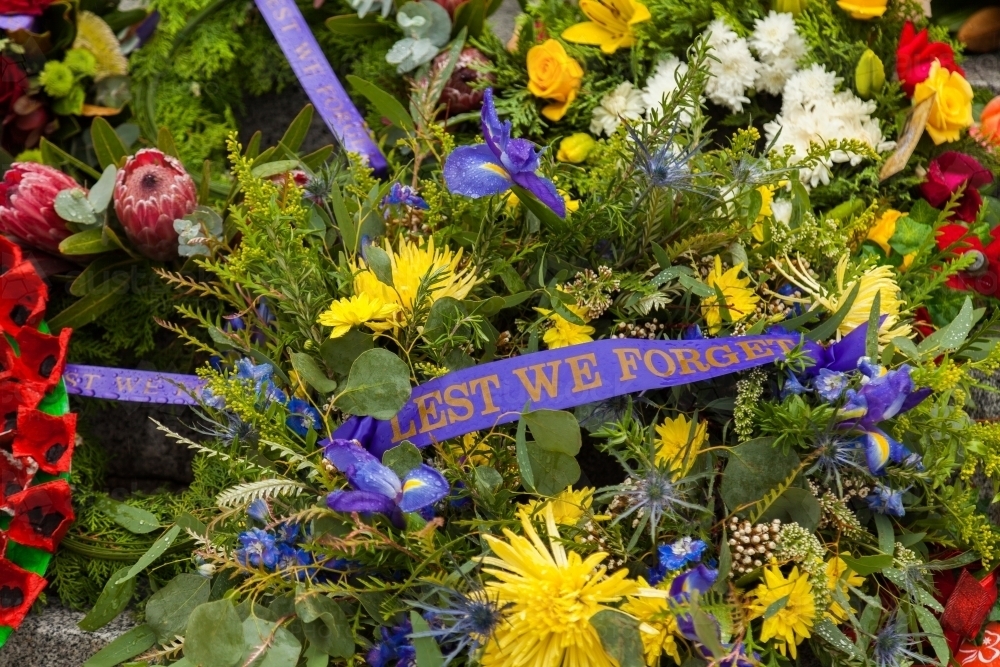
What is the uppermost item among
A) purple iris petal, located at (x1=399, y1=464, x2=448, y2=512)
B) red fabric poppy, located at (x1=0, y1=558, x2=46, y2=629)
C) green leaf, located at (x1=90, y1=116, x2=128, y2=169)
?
green leaf, located at (x1=90, y1=116, x2=128, y2=169)

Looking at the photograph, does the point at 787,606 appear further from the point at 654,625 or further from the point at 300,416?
the point at 300,416

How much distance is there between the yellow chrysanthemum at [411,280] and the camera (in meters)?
0.84

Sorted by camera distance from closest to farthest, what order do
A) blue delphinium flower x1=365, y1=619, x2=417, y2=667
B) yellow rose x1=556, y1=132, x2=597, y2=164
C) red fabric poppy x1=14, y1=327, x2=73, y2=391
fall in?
blue delphinium flower x1=365, y1=619, x2=417, y2=667 → red fabric poppy x1=14, y1=327, x2=73, y2=391 → yellow rose x1=556, y1=132, x2=597, y2=164

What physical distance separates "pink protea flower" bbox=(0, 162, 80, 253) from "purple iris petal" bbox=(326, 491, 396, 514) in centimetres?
64

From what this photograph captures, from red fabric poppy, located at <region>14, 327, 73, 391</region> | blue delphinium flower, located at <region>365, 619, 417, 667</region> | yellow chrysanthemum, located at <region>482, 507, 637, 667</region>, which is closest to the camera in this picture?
yellow chrysanthemum, located at <region>482, 507, 637, 667</region>

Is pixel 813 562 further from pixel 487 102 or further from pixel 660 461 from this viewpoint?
pixel 487 102

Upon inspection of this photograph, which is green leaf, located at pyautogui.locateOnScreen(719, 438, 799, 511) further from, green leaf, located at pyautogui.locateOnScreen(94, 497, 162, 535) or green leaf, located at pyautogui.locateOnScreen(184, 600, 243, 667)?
green leaf, located at pyautogui.locateOnScreen(94, 497, 162, 535)

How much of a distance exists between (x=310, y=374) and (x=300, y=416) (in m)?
0.06

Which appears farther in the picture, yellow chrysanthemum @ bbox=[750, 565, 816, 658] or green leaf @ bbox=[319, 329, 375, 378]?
green leaf @ bbox=[319, 329, 375, 378]

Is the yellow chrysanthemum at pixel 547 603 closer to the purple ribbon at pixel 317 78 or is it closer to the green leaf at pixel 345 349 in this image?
the green leaf at pixel 345 349

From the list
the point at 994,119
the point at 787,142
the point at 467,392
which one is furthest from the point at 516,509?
the point at 994,119

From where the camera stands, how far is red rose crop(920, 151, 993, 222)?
1114mm

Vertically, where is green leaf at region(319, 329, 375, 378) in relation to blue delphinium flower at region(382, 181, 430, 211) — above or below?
below

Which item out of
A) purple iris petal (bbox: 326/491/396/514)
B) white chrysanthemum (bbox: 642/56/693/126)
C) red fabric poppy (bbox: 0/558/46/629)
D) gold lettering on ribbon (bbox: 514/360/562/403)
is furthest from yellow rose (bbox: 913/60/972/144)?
red fabric poppy (bbox: 0/558/46/629)
